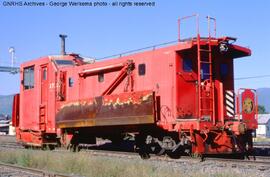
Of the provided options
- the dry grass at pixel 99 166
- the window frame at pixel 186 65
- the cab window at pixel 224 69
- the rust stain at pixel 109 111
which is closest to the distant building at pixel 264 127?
the rust stain at pixel 109 111

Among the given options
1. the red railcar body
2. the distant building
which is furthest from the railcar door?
the distant building

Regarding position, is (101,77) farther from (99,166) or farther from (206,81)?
(99,166)

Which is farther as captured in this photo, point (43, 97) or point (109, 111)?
point (43, 97)

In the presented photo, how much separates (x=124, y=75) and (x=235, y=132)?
14.2 ft

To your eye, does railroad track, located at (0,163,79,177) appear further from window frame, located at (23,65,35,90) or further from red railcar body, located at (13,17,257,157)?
window frame, located at (23,65,35,90)

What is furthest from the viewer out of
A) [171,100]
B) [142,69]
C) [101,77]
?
[101,77]

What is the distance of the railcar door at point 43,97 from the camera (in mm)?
18359

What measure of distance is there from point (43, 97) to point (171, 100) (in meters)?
7.17

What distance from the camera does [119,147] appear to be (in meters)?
19.4

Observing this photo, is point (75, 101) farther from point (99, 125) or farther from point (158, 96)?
point (158, 96)

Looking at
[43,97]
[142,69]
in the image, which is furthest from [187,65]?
[43,97]

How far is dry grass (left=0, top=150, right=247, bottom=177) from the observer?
9.46 m

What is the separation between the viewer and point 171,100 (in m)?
13.4

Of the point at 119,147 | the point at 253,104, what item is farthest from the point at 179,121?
the point at 119,147
